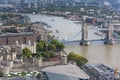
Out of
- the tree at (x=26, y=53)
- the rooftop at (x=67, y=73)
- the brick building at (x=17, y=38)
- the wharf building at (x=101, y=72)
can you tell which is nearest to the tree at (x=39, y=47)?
the tree at (x=26, y=53)

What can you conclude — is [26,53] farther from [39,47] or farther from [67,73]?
[67,73]

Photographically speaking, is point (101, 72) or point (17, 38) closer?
point (101, 72)

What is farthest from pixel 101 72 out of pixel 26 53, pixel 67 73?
pixel 26 53

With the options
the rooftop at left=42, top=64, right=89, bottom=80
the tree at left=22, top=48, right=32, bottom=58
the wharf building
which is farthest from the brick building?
the rooftop at left=42, top=64, right=89, bottom=80

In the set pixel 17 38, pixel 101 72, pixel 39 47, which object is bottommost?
pixel 101 72

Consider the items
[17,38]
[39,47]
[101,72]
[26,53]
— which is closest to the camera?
[101,72]

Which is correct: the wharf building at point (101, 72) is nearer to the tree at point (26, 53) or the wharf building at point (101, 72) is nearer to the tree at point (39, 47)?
the tree at point (26, 53)

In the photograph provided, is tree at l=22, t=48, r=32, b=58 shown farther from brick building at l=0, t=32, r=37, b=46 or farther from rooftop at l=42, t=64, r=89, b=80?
brick building at l=0, t=32, r=37, b=46

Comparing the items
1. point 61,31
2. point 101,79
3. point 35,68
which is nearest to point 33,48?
point 35,68
